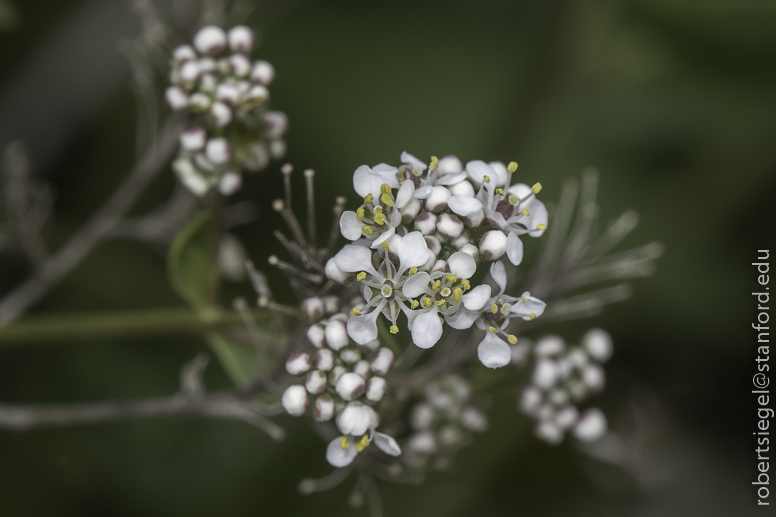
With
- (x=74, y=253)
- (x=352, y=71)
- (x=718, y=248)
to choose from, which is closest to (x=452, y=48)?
(x=352, y=71)

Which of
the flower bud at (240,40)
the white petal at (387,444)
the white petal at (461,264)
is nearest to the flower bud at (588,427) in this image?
the white petal at (387,444)

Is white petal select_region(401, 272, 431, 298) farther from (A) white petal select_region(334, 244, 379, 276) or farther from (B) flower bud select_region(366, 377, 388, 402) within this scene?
(B) flower bud select_region(366, 377, 388, 402)

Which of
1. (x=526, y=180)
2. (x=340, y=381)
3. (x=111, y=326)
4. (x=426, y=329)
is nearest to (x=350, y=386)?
(x=340, y=381)

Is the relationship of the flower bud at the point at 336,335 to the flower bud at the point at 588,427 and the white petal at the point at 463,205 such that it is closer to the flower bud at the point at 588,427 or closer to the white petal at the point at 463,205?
the white petal at the point at 463,205

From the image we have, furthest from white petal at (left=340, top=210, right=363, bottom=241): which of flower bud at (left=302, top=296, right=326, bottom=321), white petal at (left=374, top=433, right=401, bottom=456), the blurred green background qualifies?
the blurred green background

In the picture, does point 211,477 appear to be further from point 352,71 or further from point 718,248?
point 718,248

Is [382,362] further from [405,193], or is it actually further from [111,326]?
[111,326]
